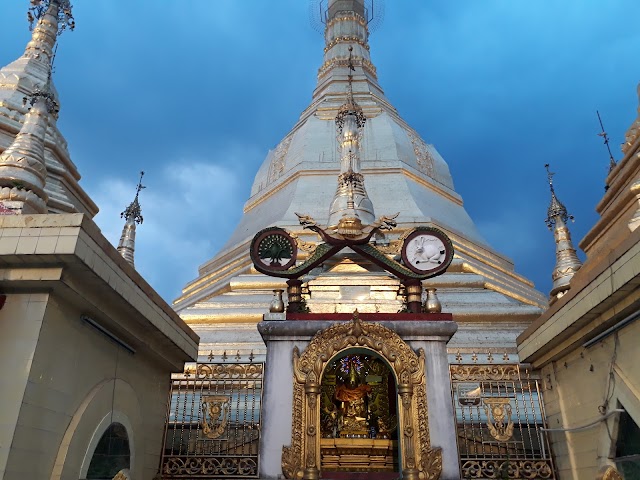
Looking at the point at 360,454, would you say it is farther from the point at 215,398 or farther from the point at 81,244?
the point at 81,244

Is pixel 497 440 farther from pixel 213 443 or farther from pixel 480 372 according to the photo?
pixel 213 443

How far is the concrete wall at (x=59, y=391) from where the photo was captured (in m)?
4.84

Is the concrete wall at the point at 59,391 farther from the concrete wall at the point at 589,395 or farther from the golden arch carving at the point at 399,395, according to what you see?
the concrete wall at the point at 589,395

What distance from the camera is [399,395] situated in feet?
23.8

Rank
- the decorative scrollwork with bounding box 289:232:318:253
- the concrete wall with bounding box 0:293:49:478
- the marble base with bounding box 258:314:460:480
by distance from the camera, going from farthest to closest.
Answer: the decorative scrollwork with bounding box 289:232:318:253 → the marble base with bounding box 258:314:460:480 → the concrete wall with bounding box 0:293:49:478

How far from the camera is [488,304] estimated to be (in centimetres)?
1348

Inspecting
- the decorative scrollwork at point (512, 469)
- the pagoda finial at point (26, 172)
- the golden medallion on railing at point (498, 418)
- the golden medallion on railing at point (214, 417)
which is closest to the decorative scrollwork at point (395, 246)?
the golden medallion on railing at point (498, 418)

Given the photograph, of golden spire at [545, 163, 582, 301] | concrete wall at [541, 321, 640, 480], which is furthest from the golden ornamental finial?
concrete wall at [541, 321, 640, 480]

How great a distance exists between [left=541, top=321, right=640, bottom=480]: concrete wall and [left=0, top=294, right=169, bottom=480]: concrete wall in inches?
229

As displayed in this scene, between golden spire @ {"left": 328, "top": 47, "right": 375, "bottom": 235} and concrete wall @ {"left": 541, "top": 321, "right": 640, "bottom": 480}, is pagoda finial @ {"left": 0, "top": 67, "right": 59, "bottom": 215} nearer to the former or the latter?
golden spire @ {"left": 328, "top": 47, "right": 375, "bottom": 235}

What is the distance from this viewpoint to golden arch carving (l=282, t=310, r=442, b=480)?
6855 mm

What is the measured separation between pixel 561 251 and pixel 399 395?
1061 cm

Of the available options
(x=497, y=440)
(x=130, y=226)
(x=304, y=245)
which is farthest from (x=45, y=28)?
(x=497, y=440)

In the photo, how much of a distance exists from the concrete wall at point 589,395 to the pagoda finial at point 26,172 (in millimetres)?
7998
